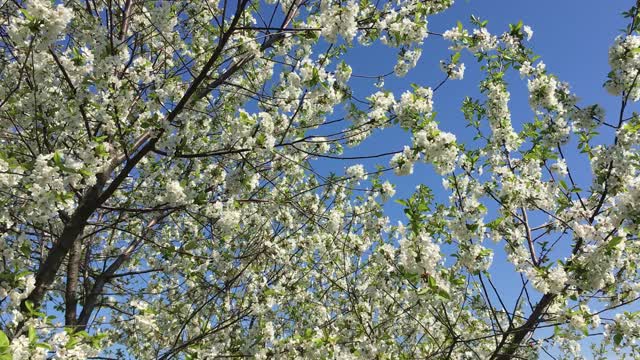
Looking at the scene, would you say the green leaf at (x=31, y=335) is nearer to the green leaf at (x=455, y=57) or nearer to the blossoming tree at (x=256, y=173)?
the blossoming tree at (x=256, y=173)

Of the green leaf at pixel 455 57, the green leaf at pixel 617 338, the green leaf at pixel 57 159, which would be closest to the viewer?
the green leaf at pixel 57 159

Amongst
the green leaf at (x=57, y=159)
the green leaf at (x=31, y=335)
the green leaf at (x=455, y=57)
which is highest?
the green leaf at (x=455, y=57)

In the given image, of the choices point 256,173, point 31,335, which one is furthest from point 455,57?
point 31,335

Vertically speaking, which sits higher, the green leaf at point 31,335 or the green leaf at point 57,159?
the green leaf at point 57,159

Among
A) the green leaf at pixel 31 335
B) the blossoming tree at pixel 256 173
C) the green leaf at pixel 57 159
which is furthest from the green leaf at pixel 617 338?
the green leaf at pixel 57 159

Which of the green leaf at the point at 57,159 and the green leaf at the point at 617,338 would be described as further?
the green leaf at the point at 617,338

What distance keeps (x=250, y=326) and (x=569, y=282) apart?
489cm

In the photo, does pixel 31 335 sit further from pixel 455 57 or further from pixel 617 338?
pixel 617 338

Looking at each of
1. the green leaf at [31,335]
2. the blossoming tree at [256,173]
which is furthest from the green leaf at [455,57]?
the green leaf at [31,335]

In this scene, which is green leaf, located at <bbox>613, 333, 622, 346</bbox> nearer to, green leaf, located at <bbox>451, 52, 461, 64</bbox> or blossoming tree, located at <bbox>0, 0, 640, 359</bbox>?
blossoming tree, located at <bbox>0, 0, 640, 359</bbox>

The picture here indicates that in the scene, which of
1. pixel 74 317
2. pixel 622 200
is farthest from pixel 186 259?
pixel 622 200

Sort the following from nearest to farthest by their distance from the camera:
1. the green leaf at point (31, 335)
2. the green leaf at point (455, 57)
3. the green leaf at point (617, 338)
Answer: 1. the green leaf at point (31, 335)
2. the green leaf at point (617, 338)
3. the green leaf at point (455, 57)

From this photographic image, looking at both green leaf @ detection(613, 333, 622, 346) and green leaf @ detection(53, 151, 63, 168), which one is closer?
green leaf @ detection(53, 151, 63, 168)

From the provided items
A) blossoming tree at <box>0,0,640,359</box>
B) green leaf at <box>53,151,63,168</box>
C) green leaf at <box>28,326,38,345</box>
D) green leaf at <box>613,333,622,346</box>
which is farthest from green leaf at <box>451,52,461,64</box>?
green leaf at <box>28,326,38,345</box>
